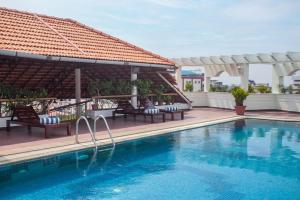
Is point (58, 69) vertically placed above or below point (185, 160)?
above

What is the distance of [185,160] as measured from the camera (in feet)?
35.2

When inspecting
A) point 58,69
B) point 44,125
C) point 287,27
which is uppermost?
point 287,27

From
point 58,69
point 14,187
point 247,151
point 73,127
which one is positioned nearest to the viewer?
point 14,187

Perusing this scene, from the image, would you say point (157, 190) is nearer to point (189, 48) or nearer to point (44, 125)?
point (44, 125)

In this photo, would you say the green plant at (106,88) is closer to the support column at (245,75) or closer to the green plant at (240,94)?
the green plant at (240,94)

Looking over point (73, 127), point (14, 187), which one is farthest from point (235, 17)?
point (14, 187)

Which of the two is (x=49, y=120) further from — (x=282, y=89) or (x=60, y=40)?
(x=282, y=89)

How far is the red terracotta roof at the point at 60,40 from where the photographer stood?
534 inches

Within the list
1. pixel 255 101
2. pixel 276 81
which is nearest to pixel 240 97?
pixel 255 101

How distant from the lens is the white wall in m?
23.5

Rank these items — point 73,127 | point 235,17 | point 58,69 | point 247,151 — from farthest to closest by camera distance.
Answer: point 235,17
point 58,69
point 73,127
point 247,151

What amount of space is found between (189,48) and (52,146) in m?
25.5

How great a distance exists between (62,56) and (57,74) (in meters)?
7.00

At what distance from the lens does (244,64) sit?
81.4ft
